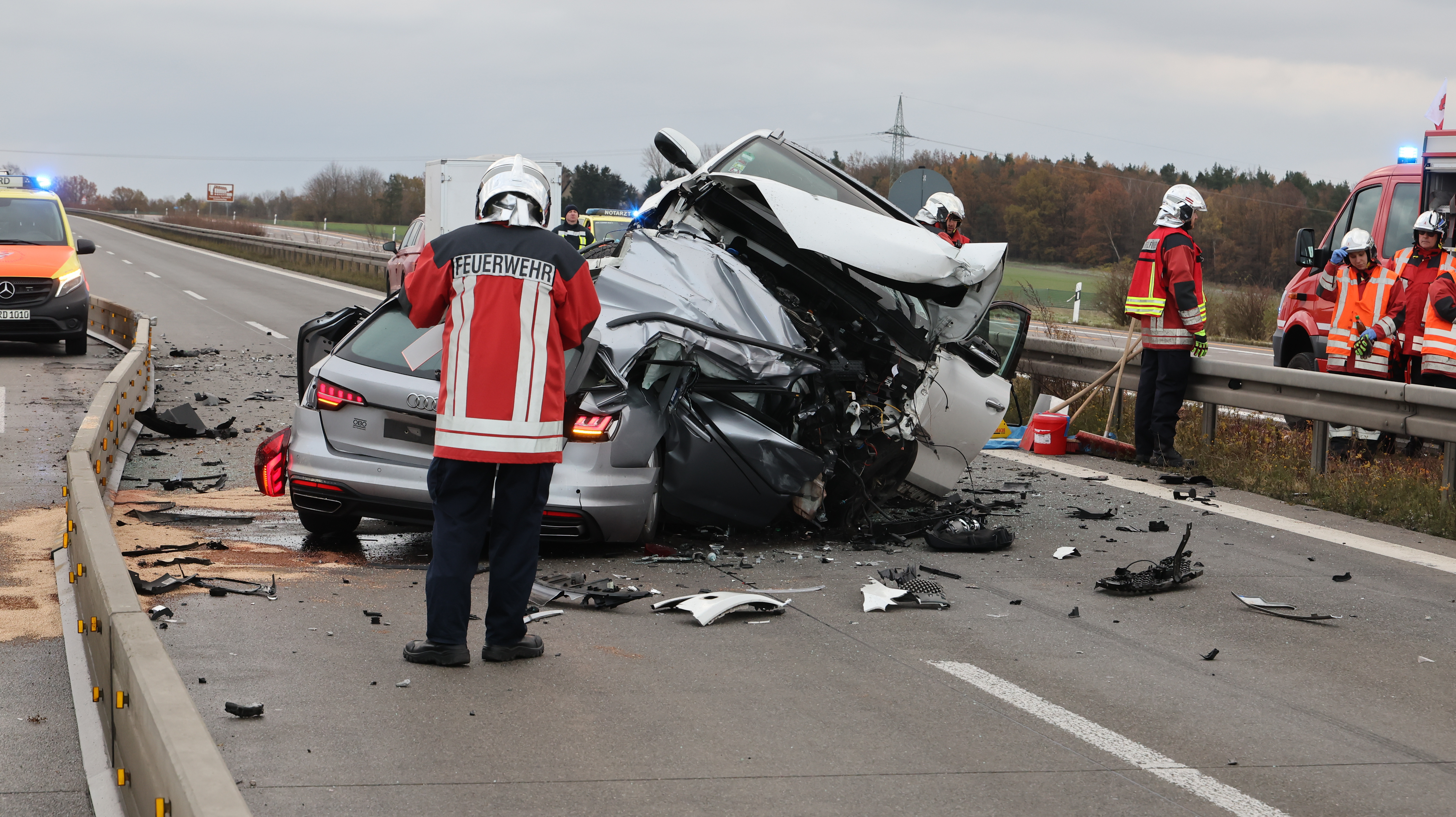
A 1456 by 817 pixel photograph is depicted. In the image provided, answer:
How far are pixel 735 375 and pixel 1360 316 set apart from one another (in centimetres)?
689

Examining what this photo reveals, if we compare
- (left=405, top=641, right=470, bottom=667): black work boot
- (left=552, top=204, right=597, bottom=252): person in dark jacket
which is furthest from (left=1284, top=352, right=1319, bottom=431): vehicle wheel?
(left=405, top=641, right=470, bottom=667): black work boot

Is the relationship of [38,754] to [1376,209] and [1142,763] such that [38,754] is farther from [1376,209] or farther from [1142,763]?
[1376,209]

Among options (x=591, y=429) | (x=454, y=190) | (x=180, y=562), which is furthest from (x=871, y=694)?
(x=454, y=190)

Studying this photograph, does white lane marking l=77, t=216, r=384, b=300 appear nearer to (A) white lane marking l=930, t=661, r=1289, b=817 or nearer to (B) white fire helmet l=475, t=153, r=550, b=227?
(B) white fire helmet l=475, t=153, r=550, b=227

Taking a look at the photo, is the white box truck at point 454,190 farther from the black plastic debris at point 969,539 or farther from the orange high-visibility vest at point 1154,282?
the black plastic debris at point 969,539

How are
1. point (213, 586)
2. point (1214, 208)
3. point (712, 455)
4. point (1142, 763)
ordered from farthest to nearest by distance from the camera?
1. point (1214, 208)
2. point (712, 455)
3. point (213, 586)
4. point (1142, 763)

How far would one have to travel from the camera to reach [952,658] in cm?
524

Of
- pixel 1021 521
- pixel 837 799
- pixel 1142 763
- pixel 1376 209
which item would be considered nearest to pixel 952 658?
pixel 1142 763

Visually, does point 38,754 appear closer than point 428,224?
Yes

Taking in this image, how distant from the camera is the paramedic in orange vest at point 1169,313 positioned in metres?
10.2

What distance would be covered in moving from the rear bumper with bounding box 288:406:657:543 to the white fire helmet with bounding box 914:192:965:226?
6161mm

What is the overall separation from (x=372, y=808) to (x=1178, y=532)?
18.3 ft

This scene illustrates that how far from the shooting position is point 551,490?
6336mm

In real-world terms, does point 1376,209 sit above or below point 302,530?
above
